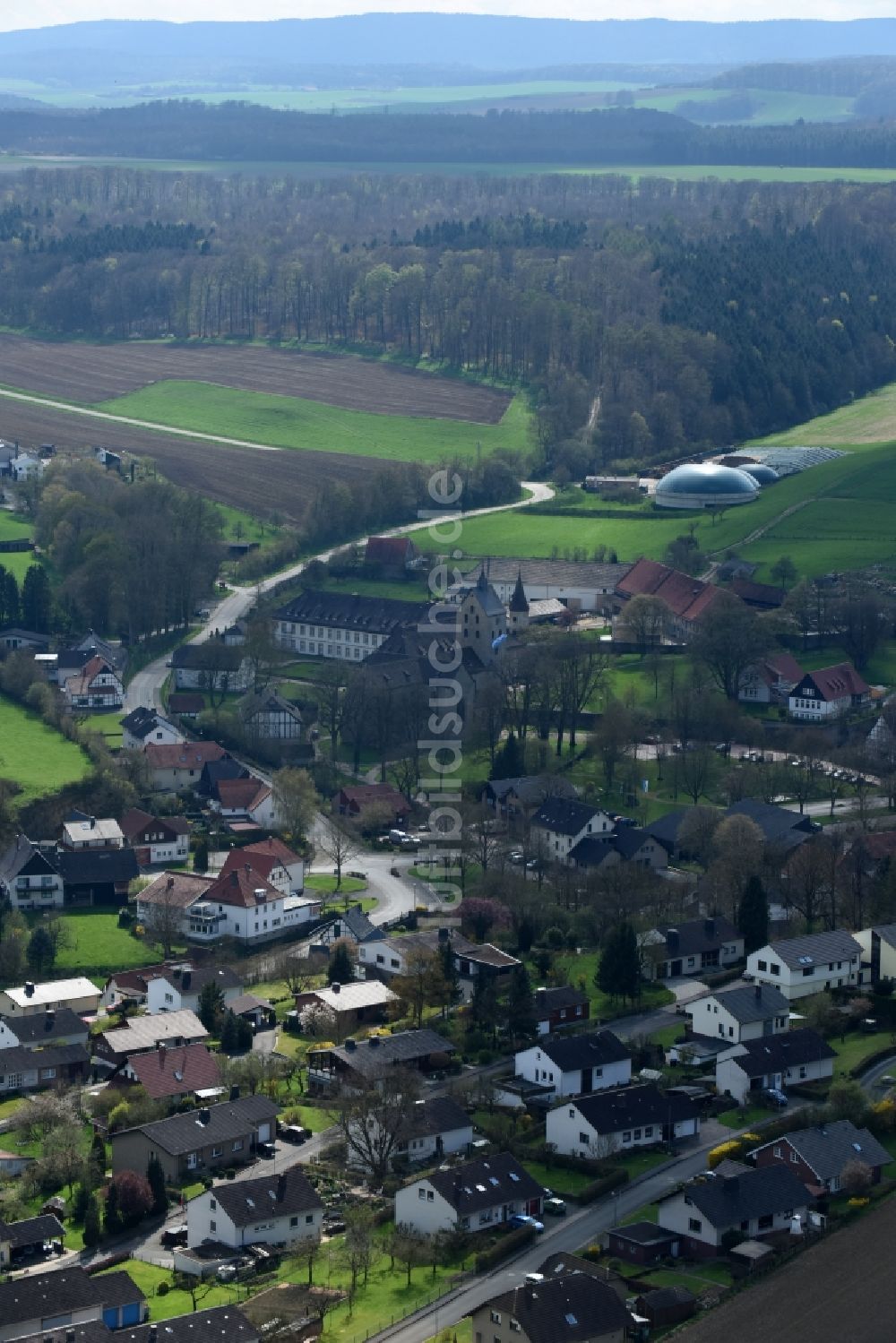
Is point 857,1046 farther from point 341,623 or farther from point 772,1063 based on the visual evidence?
point 341,623

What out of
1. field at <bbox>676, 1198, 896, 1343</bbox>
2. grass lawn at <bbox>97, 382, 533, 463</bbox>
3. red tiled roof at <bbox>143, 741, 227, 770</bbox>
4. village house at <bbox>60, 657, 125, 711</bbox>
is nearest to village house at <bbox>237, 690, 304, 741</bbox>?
red tiled roof at <bbox>143, 741, 227, 770</bbox>

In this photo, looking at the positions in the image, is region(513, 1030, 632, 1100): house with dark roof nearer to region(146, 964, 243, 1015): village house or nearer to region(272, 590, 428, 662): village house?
region(146, 964, 243, 1015): village house

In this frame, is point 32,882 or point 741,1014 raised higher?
point 741,1014

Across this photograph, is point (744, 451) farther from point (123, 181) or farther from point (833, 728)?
point (123, 181)

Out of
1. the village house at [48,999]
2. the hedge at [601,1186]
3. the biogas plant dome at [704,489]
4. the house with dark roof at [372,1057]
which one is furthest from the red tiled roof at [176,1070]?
the biogas plant dome at [704,489]

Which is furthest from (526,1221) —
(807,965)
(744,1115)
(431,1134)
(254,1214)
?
(807,965)

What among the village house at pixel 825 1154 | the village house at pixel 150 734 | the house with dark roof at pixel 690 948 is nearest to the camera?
the village house at pixel 825 1154

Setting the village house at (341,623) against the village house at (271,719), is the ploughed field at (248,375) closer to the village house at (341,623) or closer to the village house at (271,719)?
the village house at (341,623)
